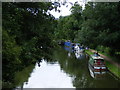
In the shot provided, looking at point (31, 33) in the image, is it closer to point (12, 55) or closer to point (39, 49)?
point (39, 49)

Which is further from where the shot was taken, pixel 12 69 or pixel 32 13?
pixel 32 13

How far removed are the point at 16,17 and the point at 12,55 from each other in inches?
93.9

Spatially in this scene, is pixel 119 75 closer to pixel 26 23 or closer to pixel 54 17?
pixel 54 17

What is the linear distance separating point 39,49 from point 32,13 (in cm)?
215

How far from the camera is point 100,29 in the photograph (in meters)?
24.2

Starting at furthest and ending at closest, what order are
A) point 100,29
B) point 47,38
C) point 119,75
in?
point 100,29, point 119,75, point 47,38

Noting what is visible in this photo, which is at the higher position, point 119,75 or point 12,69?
point 12,69

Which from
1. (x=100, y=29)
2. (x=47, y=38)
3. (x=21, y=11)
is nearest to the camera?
(x=21, y=11)

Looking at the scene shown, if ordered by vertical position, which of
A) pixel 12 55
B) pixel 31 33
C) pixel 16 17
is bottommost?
pixel 12 55

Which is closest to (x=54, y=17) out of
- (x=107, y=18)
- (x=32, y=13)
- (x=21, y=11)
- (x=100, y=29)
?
(x=32, y=13)

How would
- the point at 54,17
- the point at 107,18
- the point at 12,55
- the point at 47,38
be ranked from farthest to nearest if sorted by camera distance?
the point at 107,18, the point at 54,17, the point at 47,38, the point at 12,55

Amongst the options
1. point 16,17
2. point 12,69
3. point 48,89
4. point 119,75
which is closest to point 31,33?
point 16,17

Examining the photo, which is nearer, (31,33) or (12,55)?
(12,55)

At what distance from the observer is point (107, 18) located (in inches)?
862
